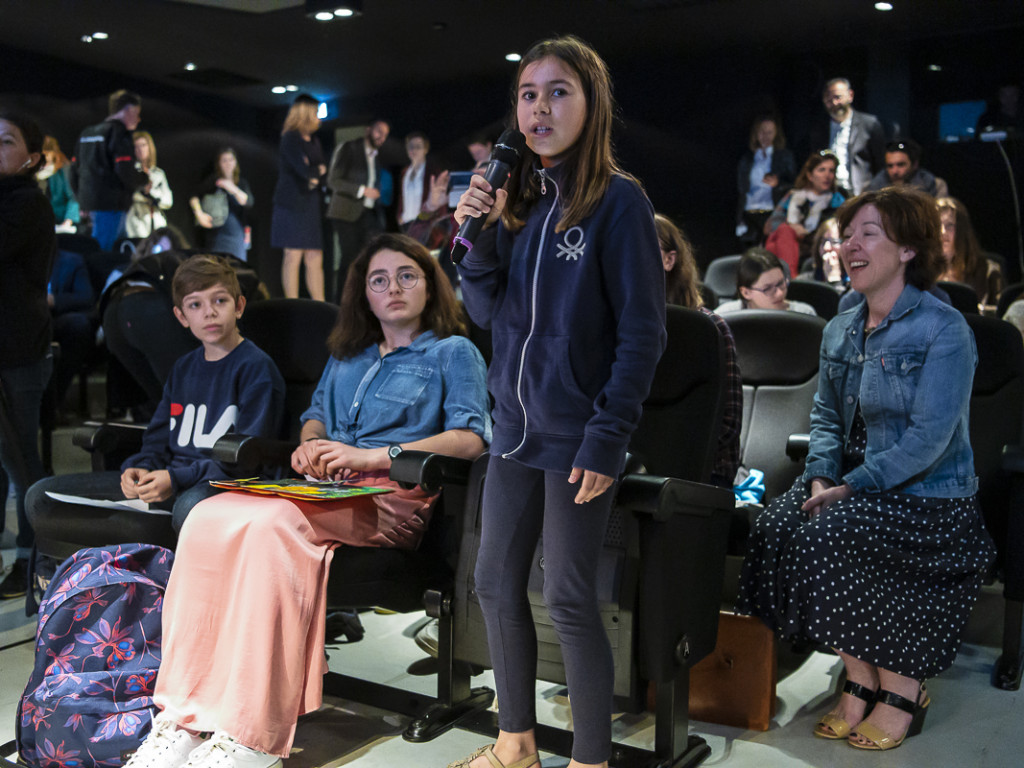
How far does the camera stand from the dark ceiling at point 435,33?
6621mm

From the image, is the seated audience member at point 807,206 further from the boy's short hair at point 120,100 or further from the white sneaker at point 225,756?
the white sneaker at point 225,756

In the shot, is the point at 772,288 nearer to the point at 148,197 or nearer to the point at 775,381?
the point at 775,381

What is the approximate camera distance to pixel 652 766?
1964 mm

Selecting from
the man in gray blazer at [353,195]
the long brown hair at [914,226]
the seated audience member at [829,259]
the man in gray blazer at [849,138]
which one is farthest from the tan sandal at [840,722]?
the man in gray blazer at [353,195]

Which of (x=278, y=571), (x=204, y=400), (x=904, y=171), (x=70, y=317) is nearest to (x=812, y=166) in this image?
(x=904, y=171)

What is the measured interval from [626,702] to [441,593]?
18.1 inches

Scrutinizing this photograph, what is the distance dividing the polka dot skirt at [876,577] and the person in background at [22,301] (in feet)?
7.76

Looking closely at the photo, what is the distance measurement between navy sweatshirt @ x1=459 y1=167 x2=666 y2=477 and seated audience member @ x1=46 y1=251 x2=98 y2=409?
4286 mm

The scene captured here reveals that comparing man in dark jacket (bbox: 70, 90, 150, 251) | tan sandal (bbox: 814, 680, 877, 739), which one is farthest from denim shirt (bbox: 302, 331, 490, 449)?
man in dark jacket (bbox: 70, 90, 150, 251)

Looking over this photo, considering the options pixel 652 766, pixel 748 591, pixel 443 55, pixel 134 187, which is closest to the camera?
pixel 652 766

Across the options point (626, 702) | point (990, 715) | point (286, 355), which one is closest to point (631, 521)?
point (626, 702)

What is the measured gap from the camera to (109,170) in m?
6.50

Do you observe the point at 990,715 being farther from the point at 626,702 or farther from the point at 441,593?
the point at 441,593

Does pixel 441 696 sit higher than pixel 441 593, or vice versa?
pixel 441 593
